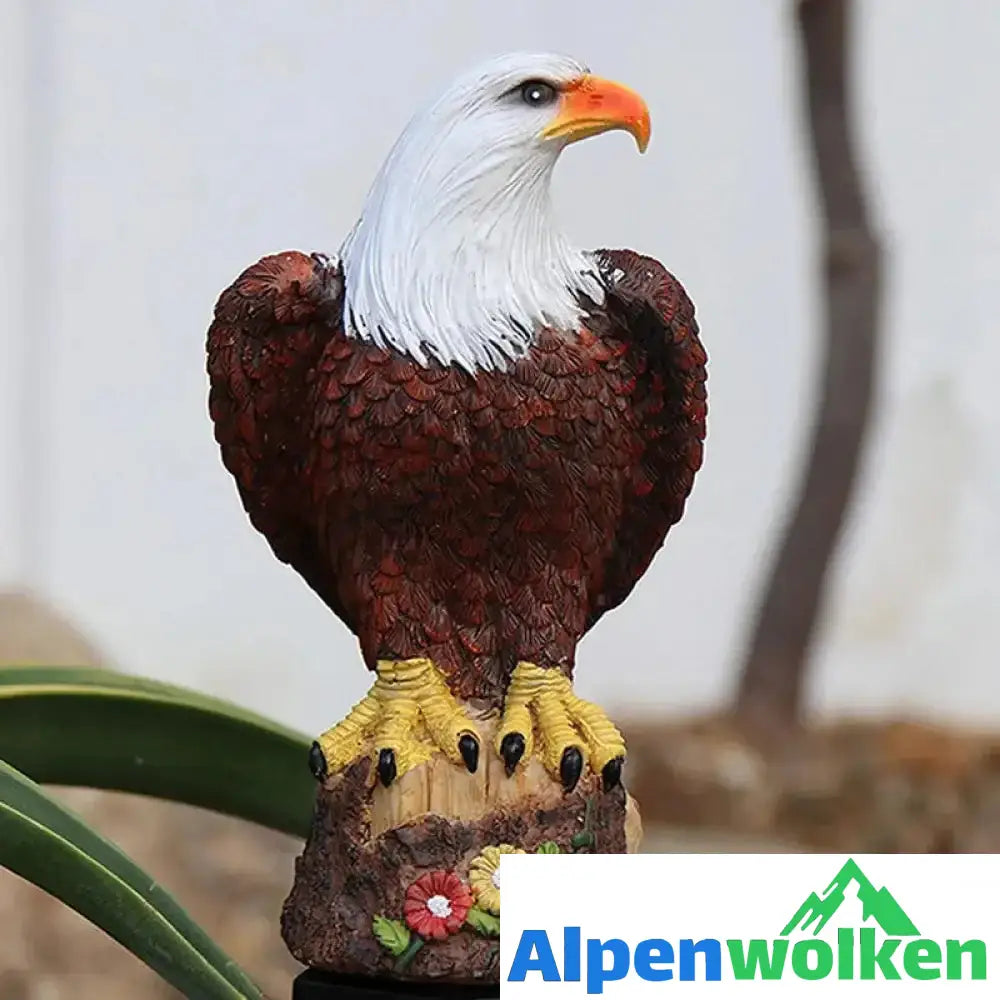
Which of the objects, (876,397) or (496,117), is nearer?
(496,117)

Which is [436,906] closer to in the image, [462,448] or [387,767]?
[387,767]

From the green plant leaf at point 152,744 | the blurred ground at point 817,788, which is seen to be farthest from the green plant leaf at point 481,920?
the blurred ground at point 817,788

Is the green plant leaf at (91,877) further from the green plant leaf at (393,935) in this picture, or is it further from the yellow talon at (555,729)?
the yellow talon at (555,729)

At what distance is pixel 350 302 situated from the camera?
110cm

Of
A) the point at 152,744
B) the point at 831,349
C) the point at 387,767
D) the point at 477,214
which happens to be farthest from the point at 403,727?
the point at 831,349

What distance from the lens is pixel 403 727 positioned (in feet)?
3.55

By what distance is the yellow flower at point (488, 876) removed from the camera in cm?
105

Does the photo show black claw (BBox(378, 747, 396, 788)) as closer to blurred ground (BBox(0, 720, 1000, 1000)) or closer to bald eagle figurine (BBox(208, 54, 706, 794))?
bald eagle figurine (BBox(208, 54, 706, 794))

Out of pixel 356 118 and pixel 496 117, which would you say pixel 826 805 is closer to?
pixel 356 118

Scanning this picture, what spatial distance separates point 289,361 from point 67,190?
3.90ft

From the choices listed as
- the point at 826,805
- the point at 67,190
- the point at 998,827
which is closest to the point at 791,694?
the point at 826,805

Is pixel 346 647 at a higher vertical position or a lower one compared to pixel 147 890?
higher

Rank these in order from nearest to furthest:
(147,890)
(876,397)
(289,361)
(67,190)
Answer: (147,890)
(289,361)
(67,190)
(876,397)

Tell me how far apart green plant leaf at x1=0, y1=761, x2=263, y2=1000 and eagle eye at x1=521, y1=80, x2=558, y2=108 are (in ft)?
1.86
